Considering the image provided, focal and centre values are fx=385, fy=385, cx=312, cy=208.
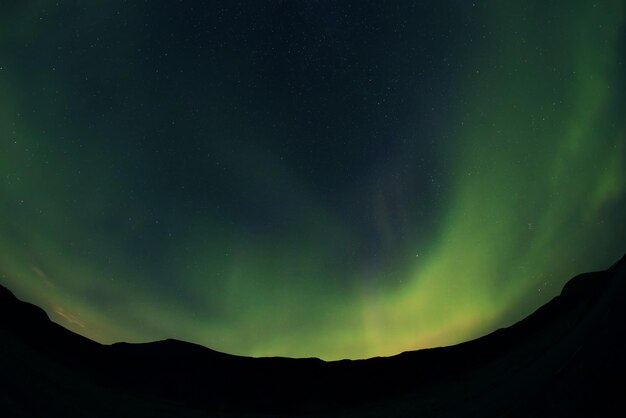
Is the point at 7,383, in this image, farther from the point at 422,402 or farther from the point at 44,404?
the point at 422,402

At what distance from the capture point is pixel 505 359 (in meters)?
9.19

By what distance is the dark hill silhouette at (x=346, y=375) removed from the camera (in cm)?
470

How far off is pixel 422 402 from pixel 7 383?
375 inches

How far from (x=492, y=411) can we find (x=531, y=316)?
4.84 meters

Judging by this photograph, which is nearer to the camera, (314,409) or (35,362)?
(35,362)

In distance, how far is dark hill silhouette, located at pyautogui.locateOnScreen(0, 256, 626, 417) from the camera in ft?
15.4

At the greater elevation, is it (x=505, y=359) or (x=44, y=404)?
(x=505, y=359)

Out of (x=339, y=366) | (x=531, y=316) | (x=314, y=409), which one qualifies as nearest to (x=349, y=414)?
(x=314, y=409)

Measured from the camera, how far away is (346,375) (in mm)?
16500

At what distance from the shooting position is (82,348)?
1381 cm

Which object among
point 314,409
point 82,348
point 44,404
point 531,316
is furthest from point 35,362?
point 531,316

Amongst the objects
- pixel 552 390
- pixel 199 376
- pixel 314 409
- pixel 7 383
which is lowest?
pixel 552 390

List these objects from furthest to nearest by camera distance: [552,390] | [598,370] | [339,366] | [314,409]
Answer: [339,366], [314,409], [552,390], [598,370]

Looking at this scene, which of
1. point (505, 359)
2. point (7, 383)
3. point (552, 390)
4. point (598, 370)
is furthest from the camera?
point (505, 359)
